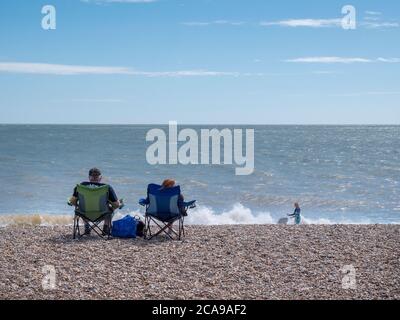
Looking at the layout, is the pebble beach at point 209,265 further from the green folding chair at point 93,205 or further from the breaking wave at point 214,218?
the breaking wave at point 214,218

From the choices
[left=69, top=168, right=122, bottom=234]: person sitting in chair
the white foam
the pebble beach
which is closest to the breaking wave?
the white foam

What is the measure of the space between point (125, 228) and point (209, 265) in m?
2.20

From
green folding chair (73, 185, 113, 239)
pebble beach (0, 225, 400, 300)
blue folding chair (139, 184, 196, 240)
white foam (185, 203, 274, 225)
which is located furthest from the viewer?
white foam (185, 203, 274, 225)

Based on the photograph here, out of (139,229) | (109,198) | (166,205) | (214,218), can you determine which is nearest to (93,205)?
(109,198)

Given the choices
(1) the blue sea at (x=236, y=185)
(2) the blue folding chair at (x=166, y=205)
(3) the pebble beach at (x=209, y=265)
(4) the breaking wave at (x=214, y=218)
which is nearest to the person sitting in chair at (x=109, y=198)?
(3) the pebble beach at (x=209, y=265)

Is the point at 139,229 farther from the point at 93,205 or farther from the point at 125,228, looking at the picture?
the point at 93,205

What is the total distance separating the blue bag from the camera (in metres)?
8.69

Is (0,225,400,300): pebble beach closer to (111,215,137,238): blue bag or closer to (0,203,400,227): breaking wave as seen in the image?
(111,215,137,238): blue bag

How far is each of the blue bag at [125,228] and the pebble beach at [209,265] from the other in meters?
0.22

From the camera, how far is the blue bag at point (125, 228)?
Answer: 28.5ft

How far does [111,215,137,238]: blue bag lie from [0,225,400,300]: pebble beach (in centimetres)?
22
